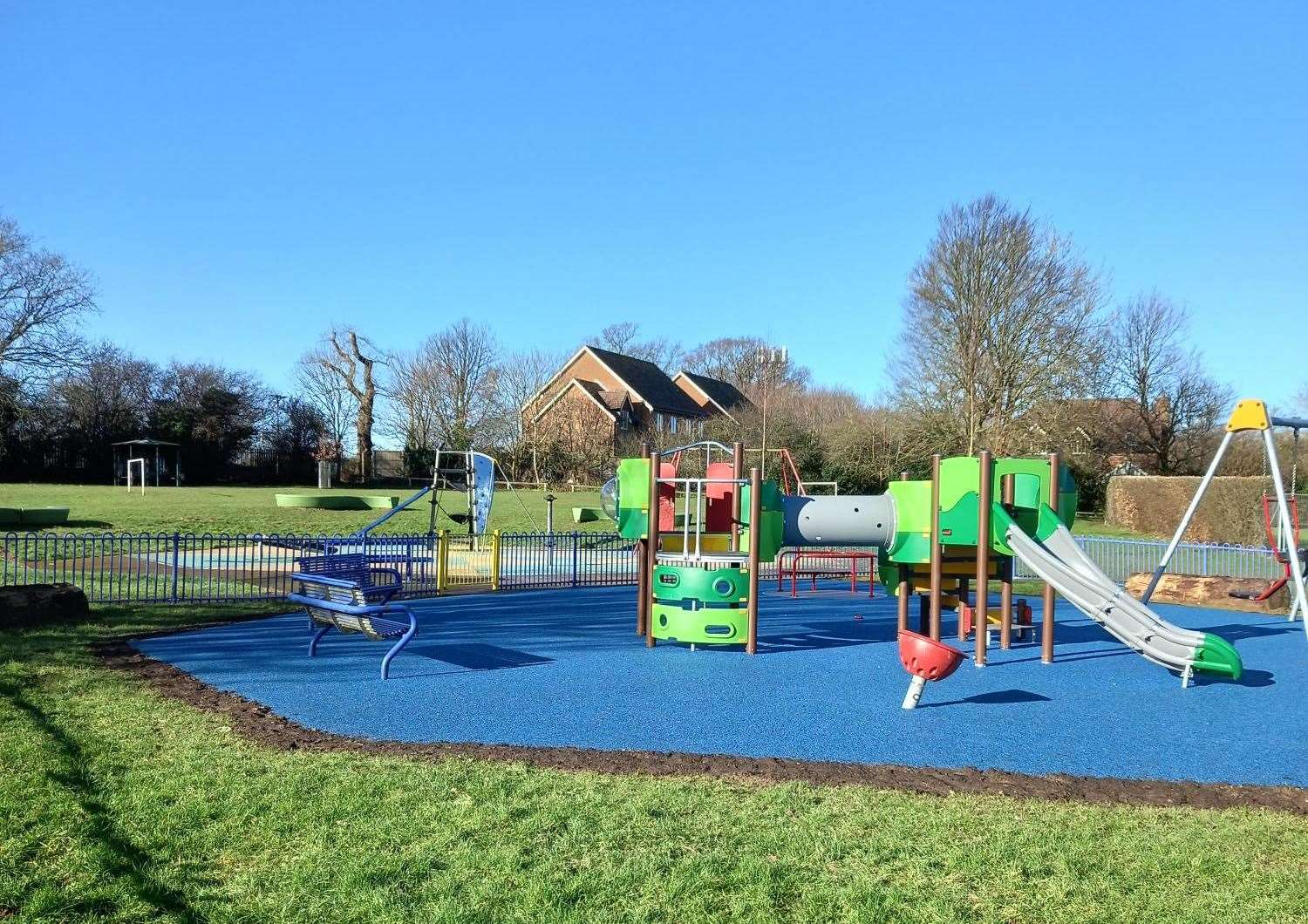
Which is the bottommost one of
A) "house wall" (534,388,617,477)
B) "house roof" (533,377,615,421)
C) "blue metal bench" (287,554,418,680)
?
"blue metal bench" (287,554,418,680)

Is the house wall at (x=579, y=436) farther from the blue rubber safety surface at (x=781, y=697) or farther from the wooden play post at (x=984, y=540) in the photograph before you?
the wooden play post at (x=984, y=540)

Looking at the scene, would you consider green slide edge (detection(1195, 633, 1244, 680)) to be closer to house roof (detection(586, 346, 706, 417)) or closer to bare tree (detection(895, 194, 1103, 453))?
bare tree (detection(895, 194, 1103, 453))

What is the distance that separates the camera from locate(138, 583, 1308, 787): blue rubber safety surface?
6668mm

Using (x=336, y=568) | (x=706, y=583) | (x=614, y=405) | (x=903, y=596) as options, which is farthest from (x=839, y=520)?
(x=614, y=405)

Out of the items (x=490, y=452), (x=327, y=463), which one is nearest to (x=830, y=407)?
(x=490, y=452)

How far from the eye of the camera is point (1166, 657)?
839 centimetres

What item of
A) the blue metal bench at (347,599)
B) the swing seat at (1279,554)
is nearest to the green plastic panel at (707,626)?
the blue metal bench at (347,599)

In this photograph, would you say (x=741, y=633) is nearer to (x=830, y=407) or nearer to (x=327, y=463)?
(x=830, y=407)

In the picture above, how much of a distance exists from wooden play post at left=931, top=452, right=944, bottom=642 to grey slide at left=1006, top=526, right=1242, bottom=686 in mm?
783

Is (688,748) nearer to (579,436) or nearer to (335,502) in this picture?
(335,502)

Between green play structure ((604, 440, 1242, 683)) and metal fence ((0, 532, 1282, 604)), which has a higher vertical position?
green play structure ((604, 440, 1242, 683))

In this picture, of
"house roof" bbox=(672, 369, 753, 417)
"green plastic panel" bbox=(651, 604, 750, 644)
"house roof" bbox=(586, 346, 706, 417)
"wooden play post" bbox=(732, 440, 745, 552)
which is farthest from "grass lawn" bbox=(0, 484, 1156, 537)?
"house roof" bbox=(672, 369, 753, 417)

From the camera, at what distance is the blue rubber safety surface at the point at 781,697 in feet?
21.9

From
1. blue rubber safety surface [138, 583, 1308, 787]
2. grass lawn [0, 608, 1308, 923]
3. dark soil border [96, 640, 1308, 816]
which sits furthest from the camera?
blue rubber safety surface [138, 583, 1308, 787]
